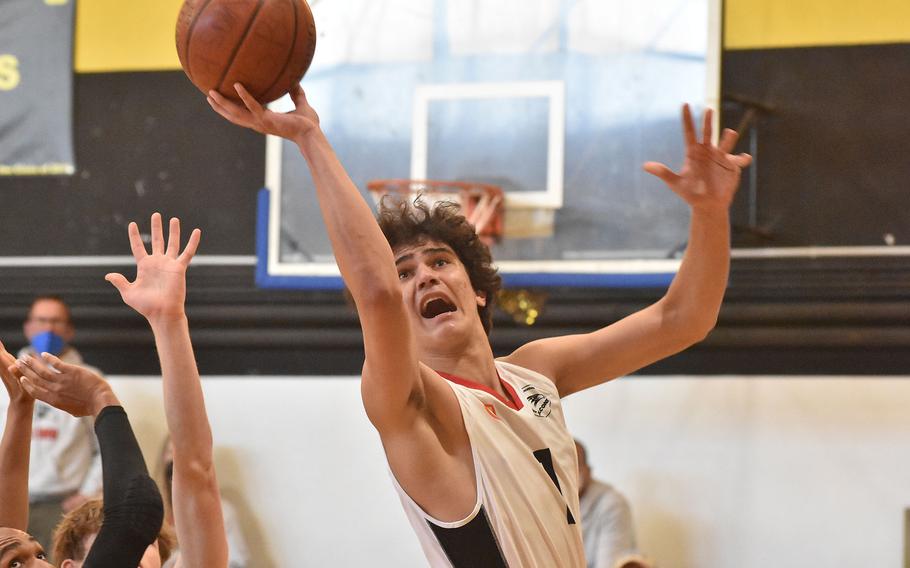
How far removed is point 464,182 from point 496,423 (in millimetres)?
4158

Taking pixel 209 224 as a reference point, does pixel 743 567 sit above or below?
below

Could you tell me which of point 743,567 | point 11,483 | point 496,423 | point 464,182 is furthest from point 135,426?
point 496,423

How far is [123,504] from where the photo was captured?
2.51 meters

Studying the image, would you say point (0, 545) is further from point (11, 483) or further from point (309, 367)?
point (309, 367)

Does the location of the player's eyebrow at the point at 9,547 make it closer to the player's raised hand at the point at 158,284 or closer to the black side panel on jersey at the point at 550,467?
the player's raised hand at the point at 158,284

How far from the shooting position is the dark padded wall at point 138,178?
797 centimetres

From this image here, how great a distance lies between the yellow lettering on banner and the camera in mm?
8281

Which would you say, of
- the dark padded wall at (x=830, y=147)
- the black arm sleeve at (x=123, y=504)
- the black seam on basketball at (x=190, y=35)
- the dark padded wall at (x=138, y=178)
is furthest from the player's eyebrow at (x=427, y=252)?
the dark padded wall at (x=138, y=178)

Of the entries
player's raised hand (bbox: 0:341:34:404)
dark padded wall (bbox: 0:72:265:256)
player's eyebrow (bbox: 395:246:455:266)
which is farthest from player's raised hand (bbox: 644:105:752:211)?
dark padded wall (bbox: 0:72:265:256)

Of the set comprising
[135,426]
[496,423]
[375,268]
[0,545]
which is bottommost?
[135,426]

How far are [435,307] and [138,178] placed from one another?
5680mm

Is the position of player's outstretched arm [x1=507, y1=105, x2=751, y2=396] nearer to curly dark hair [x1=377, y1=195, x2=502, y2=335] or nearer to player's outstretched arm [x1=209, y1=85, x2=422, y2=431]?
curly dark hair [x1=377, y1=195, x2=502, y2=335]

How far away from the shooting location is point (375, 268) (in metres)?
2.34

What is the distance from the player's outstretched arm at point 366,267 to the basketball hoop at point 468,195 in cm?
430
